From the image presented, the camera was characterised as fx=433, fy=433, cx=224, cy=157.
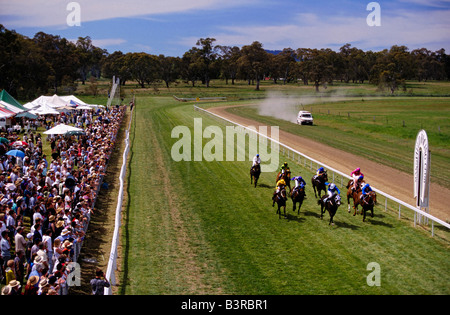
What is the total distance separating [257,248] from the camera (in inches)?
487

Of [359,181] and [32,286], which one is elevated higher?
[359,181]

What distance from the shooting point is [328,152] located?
27.2 meters

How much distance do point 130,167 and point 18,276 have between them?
13.5 metres

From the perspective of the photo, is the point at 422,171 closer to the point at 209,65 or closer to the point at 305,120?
the point at 305,120

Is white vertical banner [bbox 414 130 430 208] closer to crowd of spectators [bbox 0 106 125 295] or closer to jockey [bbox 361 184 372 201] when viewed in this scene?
jockey [bbox 361 184 372 201]

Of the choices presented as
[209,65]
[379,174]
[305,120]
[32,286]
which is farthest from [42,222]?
[209,65]

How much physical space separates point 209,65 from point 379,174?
110 metres

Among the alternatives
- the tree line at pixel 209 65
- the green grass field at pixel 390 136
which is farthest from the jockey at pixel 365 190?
the tree line at pixel 209 65

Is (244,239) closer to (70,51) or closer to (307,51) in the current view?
(70,51)

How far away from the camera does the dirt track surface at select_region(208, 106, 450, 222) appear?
16891 mm

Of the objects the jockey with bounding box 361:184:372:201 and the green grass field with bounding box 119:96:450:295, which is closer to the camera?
the green grass field with bounding box 119:96:450:295

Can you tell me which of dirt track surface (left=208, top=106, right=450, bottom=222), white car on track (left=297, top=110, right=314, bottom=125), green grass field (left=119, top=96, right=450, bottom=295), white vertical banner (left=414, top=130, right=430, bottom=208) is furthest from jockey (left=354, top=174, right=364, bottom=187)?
white car on track (left=297, top=110, right=314, bottom=125)

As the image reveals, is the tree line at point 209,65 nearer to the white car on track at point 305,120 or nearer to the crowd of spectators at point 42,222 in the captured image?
the white car on track at point 305,120

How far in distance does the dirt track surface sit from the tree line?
60695 mm
